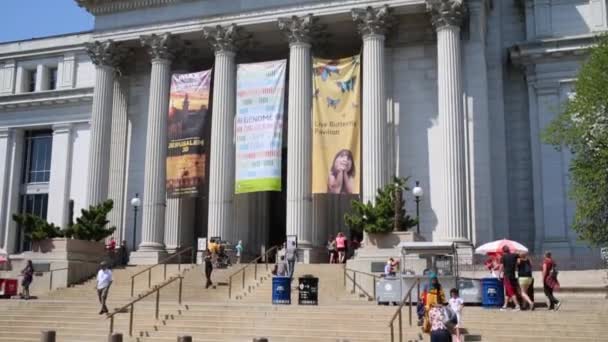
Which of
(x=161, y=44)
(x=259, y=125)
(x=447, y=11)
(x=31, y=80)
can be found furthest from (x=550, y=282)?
(x=31, y=80)

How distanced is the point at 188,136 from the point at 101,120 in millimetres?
5967

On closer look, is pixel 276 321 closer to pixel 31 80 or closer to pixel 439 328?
pixel 439 328

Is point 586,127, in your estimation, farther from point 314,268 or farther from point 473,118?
point 314,268

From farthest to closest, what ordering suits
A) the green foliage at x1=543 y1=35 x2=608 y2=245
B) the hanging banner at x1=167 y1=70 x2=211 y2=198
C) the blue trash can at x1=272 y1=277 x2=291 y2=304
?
the hanging banner at x1=167 y1=70 x2=211 y2=198 < the green foliage at x1=543 y1=35 x2=608 y2=245 < the blue trash can at x1=272 y1=277 x2=291 y2=304

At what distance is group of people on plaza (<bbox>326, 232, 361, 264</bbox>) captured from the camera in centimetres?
3306

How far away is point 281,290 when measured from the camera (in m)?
24.5

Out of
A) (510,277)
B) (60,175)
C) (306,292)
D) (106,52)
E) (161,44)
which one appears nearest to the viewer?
(510,277)

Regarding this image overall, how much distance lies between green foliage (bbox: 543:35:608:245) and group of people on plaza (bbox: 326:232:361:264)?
10.3 metres

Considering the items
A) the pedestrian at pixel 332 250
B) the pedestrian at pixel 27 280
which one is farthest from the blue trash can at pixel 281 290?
the pedestrian at pixel 27 280

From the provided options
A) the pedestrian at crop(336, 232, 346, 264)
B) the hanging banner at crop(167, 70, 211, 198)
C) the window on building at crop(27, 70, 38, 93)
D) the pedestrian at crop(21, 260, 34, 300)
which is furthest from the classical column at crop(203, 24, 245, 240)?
the window on building at crop(27, 70, 38, 93)

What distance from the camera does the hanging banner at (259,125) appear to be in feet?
118

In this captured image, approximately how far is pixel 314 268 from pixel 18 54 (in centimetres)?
3294

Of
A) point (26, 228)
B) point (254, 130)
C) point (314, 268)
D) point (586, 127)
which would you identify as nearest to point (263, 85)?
point (254, 130)

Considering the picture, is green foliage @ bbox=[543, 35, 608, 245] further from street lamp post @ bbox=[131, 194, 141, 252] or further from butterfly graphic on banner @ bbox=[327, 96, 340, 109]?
street lamp post @ bbox=[131, 194, 141, 252]
